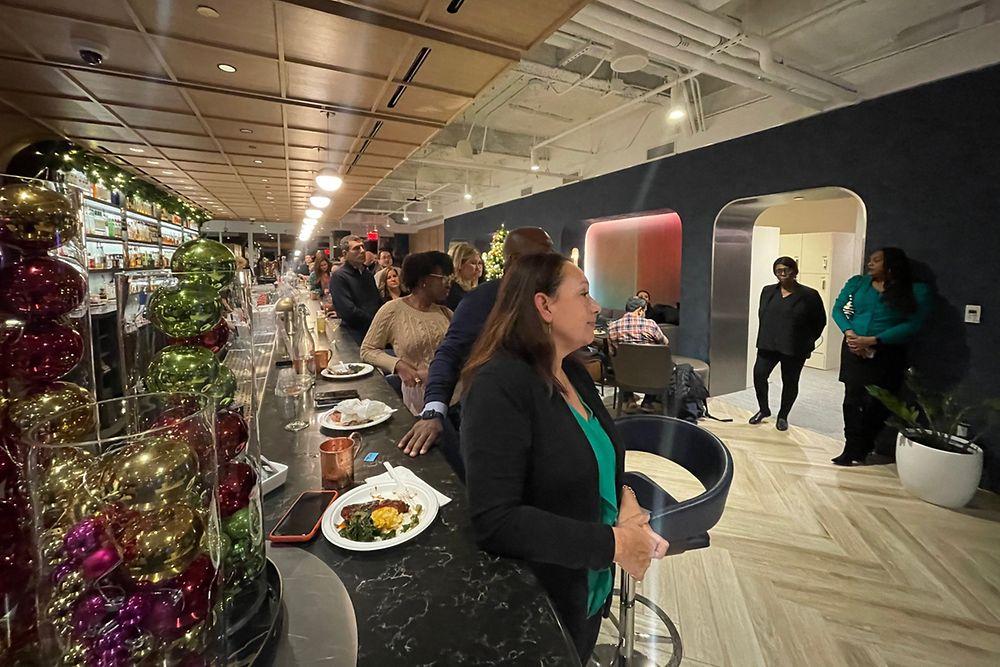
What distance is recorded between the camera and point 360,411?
5.26 feet

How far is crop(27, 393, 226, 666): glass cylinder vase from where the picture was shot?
1.27 feet

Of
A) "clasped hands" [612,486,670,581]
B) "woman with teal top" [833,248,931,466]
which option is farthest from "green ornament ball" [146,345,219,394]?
"woman with teal top" [833,248,931,466]

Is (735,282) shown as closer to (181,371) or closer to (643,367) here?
(643,367)

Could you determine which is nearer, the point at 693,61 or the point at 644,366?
the point at 693,61

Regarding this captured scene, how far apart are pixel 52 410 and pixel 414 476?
78 centimetres

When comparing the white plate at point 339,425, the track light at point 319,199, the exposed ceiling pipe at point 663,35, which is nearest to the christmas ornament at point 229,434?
the white plate at point 339,425

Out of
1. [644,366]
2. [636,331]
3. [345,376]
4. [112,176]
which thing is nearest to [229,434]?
[345,376]

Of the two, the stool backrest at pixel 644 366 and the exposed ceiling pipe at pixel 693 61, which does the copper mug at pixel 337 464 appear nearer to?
the exposed ceiling pipe at pixel 693 61

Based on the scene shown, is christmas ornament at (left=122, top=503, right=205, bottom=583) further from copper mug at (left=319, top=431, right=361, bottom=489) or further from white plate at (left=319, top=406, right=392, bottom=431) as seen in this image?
white plate at (left=319, top=406, right=392, bottom=431)

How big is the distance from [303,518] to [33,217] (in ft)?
2.36

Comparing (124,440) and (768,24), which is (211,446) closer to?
(124,440)

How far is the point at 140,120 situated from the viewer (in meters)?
4.55

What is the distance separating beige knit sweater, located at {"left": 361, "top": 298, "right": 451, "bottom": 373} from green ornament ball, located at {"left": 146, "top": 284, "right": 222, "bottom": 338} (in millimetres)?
1749

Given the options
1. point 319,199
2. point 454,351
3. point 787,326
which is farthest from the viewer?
point 319,199
